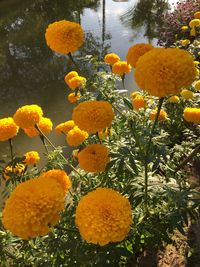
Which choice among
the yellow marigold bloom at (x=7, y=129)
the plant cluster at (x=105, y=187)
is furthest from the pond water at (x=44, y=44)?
the plant cluster at (x=105, y=187)

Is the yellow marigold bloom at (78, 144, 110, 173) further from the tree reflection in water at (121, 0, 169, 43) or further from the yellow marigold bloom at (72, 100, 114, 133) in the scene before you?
the tree reflection in water at (121, 0, 169, 43)

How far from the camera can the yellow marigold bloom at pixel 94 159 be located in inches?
73.2

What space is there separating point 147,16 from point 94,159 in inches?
426

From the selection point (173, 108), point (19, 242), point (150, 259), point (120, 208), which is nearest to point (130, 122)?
point (120, 208)

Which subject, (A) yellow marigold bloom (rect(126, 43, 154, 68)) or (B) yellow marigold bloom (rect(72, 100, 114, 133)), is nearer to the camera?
(B) yellow marigold bloom (rect(72, 100, 114, 133))

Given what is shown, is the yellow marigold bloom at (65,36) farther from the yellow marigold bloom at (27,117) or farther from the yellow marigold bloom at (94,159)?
the yellow marigold bloom at (94,159)

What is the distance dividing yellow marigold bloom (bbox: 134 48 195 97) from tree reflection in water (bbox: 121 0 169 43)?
27.4 feet

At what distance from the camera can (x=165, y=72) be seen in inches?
55.1

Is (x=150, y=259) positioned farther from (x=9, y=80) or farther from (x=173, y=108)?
(x=9, y=80)

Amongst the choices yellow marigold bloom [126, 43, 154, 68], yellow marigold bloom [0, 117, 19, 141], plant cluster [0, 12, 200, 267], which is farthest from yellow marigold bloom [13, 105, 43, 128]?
yellow marigold bloom [126, 43, 154, 68]

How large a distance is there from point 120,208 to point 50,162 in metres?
1.10

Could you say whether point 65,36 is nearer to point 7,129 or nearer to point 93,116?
point 93,116

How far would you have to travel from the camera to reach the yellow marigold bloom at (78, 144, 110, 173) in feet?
6.10

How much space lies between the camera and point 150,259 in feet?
8.91
